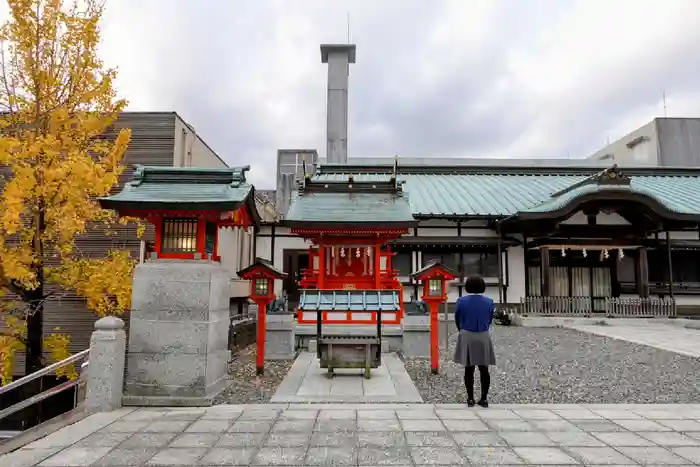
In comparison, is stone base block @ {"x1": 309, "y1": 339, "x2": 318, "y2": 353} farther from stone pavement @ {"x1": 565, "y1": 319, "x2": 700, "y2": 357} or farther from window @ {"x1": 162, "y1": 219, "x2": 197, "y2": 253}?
stone pavement @ {"x1": 565, "y1": 319, "x2": 700, "y2": 357}

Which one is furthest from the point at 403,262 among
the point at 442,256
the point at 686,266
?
the point at 686,266

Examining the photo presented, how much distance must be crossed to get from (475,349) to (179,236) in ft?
17.2

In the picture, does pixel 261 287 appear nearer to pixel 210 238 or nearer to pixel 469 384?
pixel 210 238

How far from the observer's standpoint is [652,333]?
1373cm

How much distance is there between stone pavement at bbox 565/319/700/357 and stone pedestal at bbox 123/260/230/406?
439 inches

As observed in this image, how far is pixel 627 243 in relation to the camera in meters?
17.0

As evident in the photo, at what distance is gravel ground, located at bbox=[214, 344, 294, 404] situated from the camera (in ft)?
22.0

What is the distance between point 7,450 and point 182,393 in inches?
83.4

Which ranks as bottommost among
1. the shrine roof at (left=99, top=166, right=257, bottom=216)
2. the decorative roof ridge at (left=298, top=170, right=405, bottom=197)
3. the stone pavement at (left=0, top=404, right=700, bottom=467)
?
the stone pavement at (left=0, top=404, right=700, bottom=467)

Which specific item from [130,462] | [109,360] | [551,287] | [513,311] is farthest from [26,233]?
[551,287]

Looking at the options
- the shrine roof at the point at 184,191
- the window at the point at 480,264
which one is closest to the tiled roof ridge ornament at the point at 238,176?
the shrine roof at the point at 184,191

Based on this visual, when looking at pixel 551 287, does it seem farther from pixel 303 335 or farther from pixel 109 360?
pixel 109 360

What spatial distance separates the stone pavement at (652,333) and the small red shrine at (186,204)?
11.3 meters

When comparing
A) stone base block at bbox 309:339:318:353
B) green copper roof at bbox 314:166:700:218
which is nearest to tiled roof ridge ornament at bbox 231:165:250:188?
stone base block at bbox 309:339:318:353
